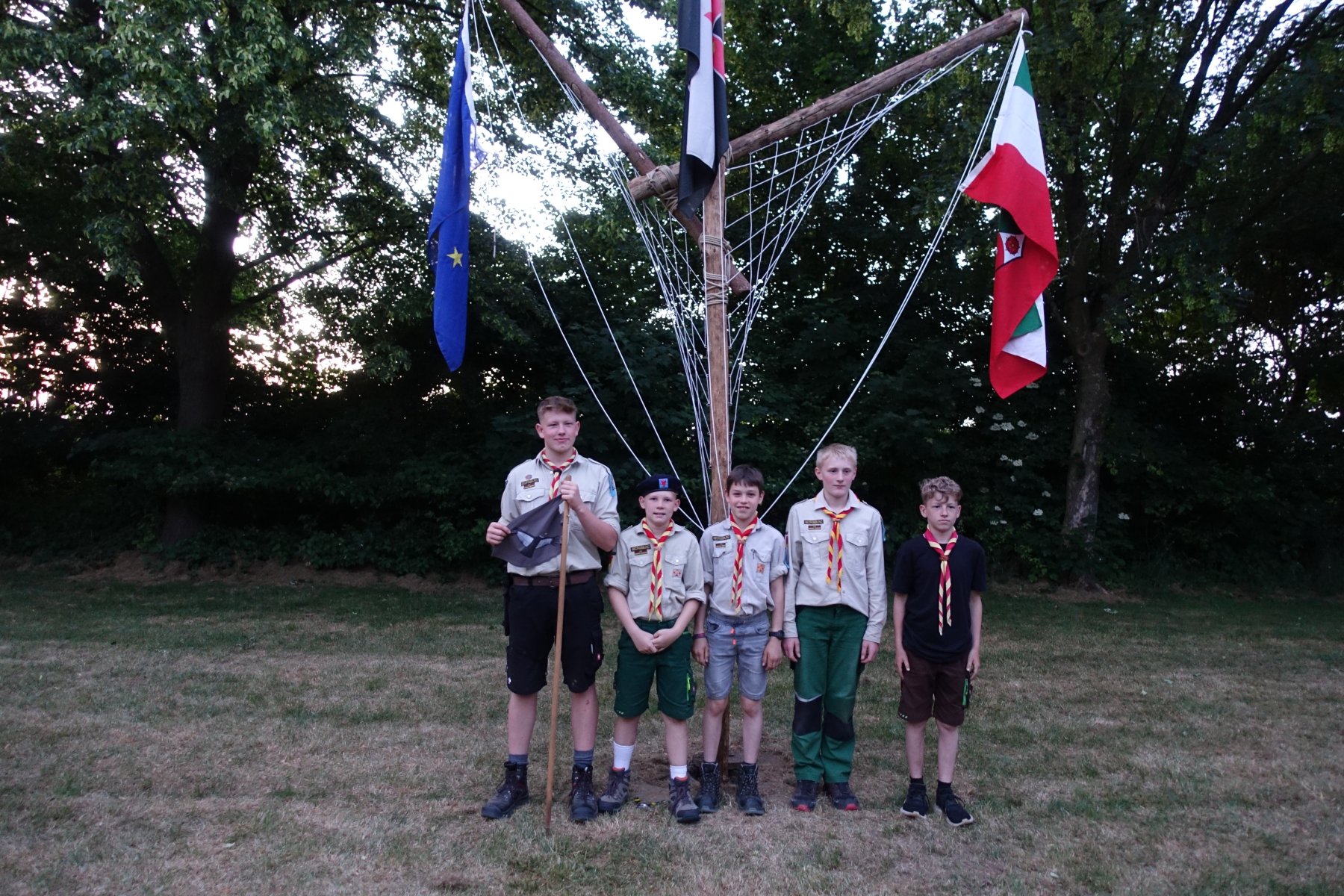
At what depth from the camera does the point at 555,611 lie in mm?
4117

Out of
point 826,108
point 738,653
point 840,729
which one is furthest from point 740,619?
point 826,108

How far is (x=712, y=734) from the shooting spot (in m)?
4.22

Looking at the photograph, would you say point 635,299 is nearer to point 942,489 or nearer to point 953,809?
point 942,489

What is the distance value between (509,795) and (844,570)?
1.72 meters

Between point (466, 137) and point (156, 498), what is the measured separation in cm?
927

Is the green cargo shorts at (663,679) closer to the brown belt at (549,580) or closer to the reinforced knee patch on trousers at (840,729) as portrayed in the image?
the brown belt at (549,580)

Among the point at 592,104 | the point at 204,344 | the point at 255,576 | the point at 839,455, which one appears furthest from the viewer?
the point at 204,344

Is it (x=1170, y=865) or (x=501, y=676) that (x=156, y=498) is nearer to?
(x=501, y=676)

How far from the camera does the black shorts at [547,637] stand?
13.4ft

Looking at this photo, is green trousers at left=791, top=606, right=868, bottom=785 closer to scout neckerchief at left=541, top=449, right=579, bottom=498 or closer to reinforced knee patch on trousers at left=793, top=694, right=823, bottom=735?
reinforced knee patch on trousers at left=793, top=694, right=823, bottom=735

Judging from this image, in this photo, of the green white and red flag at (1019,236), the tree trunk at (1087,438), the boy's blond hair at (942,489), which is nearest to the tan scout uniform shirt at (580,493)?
the boy's blond hair at (942,489)

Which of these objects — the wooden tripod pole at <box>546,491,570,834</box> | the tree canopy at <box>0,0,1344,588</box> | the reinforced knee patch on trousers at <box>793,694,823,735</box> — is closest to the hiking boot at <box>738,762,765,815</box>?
the reinforced knee patch on trousers at <box>793,694,823,735</box>

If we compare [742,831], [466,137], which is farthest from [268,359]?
[742,831]

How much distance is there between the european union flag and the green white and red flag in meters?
2.69
